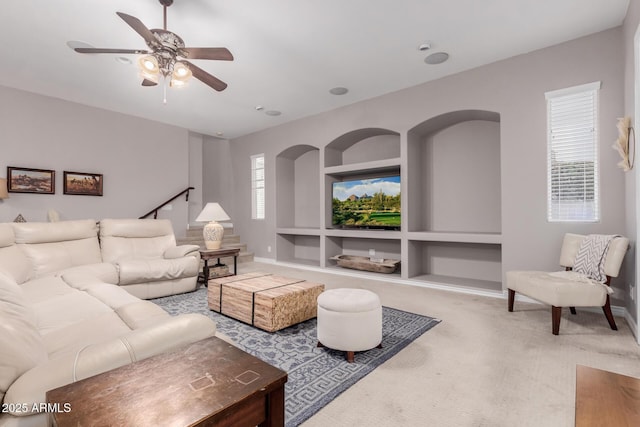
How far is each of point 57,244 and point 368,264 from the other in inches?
162

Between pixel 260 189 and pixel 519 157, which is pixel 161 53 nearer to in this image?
pixel 519 157

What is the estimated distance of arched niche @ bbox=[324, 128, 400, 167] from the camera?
5.31 metres

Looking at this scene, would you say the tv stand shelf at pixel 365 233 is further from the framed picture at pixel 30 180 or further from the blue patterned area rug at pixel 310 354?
the framed picture at pixel 30 180

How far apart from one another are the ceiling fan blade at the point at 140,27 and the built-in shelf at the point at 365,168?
333 cm

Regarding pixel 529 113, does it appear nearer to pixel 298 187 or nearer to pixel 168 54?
pixel 168 54

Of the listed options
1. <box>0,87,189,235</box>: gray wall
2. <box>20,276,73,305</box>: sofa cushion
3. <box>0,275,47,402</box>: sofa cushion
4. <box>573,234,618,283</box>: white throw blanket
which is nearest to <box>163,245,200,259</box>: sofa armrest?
<box>20,276,73,305</box>: sofa cushion

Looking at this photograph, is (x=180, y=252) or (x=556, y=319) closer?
(x=556, y=319)

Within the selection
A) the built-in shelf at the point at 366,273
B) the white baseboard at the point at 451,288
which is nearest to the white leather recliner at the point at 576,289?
the white baseboard at the point at 451,288

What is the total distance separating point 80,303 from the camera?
7.20 feet

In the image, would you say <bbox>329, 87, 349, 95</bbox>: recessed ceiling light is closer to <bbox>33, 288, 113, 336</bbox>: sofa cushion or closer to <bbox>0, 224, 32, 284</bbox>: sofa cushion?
<bbox>33, 288, 113, 336</bbox>: sofa cushion

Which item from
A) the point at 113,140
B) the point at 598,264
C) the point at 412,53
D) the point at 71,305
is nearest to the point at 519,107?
Answer: the point at 412,53

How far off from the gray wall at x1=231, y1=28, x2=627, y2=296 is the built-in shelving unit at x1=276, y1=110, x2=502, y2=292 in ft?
0.71

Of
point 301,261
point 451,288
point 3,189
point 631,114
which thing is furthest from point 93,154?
point 631,114

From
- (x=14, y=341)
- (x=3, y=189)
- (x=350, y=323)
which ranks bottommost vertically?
(x=350, y=323)
